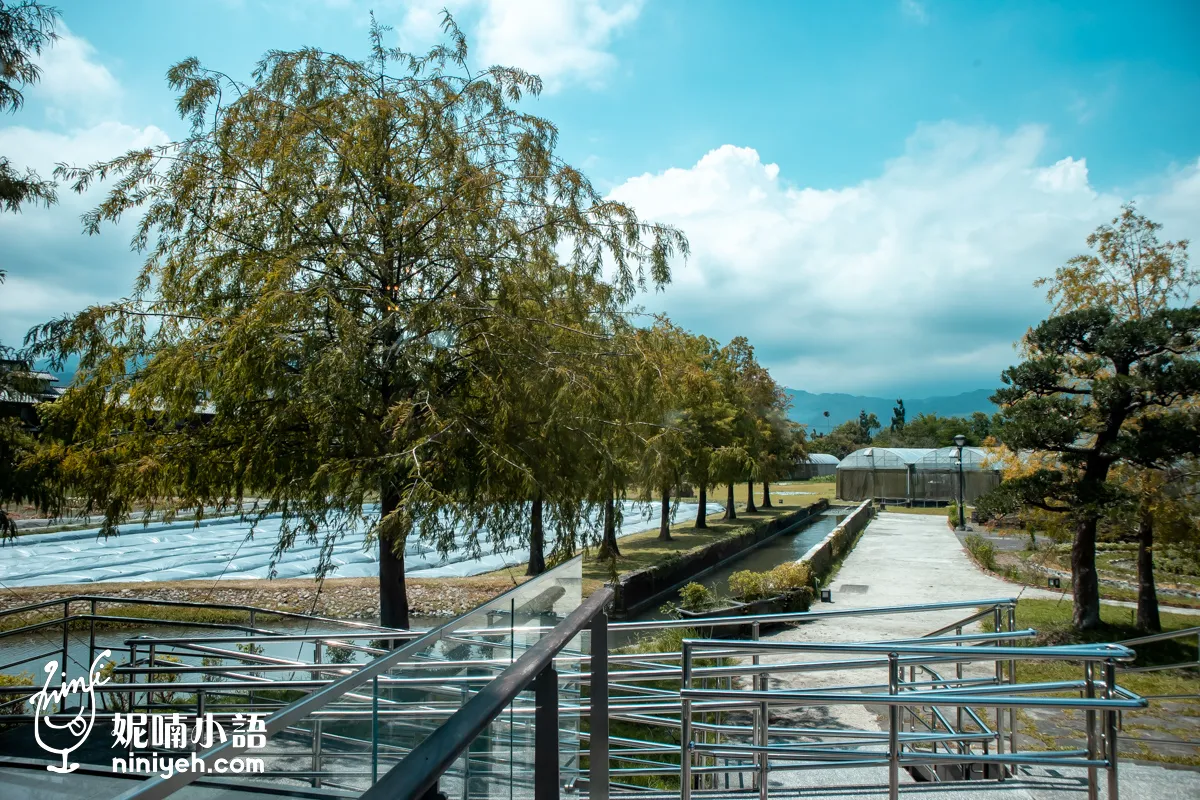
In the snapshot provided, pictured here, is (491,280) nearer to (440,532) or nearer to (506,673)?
(440,532)

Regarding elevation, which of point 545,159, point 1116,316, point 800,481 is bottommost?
point 800,481

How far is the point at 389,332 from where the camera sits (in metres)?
8.35

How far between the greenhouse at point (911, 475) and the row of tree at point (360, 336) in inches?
1619

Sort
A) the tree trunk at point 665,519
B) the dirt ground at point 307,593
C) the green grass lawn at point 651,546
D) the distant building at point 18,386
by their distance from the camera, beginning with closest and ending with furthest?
1. the distant building at point 18,386
2. the dirt ground at point 307,593
3. the green grass lawn at point 651,546
4. the tree trunk at point 665,519

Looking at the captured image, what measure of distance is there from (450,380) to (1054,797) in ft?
21.9

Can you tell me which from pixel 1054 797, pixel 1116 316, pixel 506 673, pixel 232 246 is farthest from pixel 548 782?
pixel 1116 316

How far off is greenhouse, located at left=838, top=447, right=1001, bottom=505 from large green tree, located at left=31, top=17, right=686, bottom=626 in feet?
138

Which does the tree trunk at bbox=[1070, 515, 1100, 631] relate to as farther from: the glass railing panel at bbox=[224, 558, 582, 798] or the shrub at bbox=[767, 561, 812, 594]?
the glass railing panel at bbox=[224, 558, 582, 798]

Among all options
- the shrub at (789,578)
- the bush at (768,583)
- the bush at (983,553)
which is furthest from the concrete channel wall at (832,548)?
the bush at (983,553)

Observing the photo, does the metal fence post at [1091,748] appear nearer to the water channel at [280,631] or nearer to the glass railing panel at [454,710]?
the glass railing panel at [454,710]

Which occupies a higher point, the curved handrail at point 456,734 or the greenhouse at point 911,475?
the curved handrail at point 456,734

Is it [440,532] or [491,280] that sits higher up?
[491,280]

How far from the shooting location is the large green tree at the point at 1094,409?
436 inches

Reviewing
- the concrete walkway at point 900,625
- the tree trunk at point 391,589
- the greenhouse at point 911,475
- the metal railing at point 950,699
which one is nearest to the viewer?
the metal railing at point 950,699
